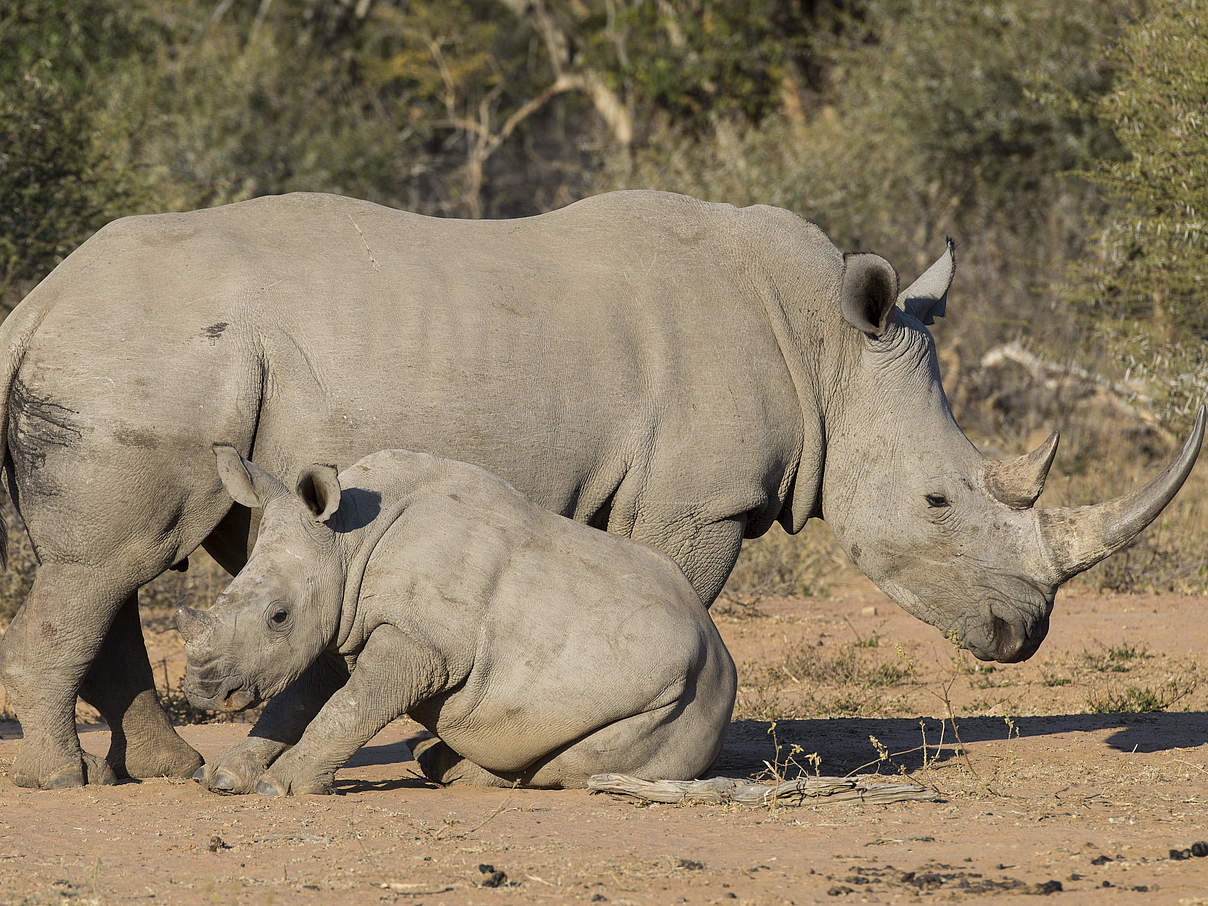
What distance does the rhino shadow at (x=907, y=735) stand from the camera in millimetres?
6375

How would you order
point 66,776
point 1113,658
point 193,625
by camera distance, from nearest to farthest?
point 193,625, point 66,776, point 1113,658

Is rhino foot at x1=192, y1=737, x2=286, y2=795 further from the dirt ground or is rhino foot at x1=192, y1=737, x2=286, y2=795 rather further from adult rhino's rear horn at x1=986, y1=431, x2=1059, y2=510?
adult rhino's rear horn at x1=986, y1=431, x2=1059, y2=510

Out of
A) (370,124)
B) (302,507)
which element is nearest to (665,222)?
(302,507)

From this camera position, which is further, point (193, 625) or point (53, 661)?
point (53, 661)

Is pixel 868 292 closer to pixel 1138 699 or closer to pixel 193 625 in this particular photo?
pixel 1138 699

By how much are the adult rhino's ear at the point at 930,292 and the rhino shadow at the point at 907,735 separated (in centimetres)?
176

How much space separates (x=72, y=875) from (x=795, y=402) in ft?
10.6

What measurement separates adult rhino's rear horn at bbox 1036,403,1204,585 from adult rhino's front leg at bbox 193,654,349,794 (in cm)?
278

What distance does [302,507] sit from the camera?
204 inches

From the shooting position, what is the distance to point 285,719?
561cm

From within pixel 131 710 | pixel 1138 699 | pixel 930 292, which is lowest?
pixel 1138 699

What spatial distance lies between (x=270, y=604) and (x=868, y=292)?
2727mm

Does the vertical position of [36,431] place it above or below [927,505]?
above

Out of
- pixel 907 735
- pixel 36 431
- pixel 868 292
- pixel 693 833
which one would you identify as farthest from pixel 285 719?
pixel 907 735
